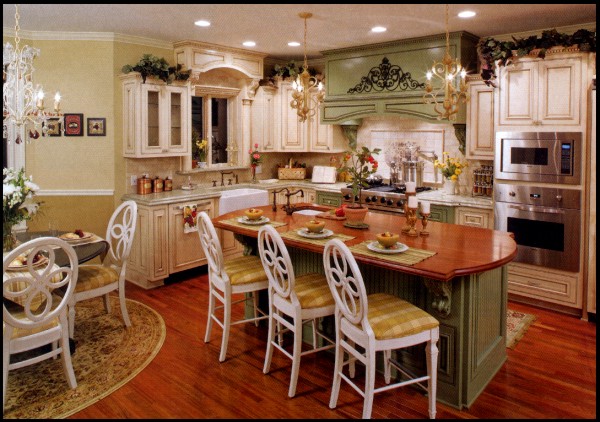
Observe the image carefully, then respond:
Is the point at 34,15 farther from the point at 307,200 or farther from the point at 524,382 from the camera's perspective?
the point at 524,382

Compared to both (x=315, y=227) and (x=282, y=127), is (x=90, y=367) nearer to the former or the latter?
(x=315, y=227)

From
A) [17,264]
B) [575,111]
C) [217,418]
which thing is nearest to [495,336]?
[217,418]

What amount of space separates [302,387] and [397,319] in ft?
2.74

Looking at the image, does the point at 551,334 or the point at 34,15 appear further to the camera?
the point at 34,15

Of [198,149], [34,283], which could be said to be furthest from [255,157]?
[34,283]

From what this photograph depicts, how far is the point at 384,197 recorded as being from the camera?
Answer: 5.41 metres

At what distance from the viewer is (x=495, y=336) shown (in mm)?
3279

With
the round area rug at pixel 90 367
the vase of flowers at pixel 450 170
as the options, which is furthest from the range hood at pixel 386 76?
the round area rug at pixel 90 367

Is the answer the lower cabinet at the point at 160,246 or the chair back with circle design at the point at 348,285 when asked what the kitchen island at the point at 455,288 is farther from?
the lower cabinet at the point at 160,246

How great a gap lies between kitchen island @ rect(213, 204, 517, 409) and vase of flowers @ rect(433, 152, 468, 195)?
69.6 inches

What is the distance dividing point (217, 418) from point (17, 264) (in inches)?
62.4

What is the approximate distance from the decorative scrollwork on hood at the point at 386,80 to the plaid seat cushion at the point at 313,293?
291 centimetres

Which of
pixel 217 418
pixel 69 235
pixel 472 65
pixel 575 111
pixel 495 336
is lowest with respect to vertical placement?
pixel 217 418

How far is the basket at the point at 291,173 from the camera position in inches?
269
